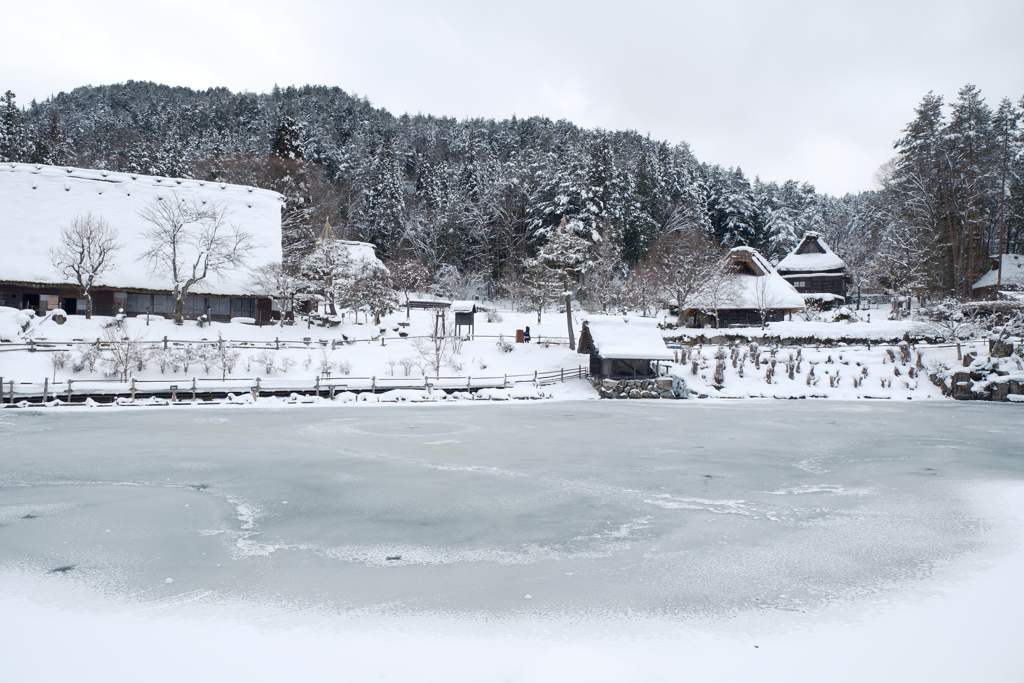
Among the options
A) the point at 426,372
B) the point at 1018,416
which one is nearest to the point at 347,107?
the point at 426,372

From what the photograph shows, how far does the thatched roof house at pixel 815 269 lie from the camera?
53.9m

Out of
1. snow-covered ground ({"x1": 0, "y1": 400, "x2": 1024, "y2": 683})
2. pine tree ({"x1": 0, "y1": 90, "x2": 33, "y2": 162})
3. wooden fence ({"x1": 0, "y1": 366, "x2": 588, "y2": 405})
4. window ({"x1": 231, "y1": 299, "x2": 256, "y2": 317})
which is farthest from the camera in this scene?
pine tree ({"x1": 0, "y1": 90, "x2": 33, "y2": 162})

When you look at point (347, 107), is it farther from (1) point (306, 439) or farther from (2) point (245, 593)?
(2) point (245, 593)

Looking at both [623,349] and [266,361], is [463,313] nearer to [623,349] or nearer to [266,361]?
[623,349]

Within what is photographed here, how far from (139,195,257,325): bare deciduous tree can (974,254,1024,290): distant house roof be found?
48.3 m

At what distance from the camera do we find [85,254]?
33.4m

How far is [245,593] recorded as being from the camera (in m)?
6.32

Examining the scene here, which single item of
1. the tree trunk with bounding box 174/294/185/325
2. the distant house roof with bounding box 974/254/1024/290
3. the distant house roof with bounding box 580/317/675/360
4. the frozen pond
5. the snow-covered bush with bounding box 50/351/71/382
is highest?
the distant house roof with bounding box 974/254/1024/290

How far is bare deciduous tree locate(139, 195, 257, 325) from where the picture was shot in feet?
116

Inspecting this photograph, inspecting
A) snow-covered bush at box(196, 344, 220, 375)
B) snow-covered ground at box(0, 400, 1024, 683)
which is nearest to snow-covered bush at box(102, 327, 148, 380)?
snow-covered bush at box(196, 344, 220, 375)

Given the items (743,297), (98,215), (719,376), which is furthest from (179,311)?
(743,297)

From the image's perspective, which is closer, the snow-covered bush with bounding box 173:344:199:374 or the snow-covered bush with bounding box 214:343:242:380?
the snow-covered bush with bounding box 173:344:199:374

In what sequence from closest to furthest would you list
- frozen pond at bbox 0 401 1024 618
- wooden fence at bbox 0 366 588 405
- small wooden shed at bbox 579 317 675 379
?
frozen pond at bbox 0 401 1024 618 → wooden fence at bbox 0 366 588 405 → small wooden shed at bbox 579 317 675 379

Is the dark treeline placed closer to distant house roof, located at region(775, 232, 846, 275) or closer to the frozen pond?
distant house roof, located at region(775, 232, 846, 275)
